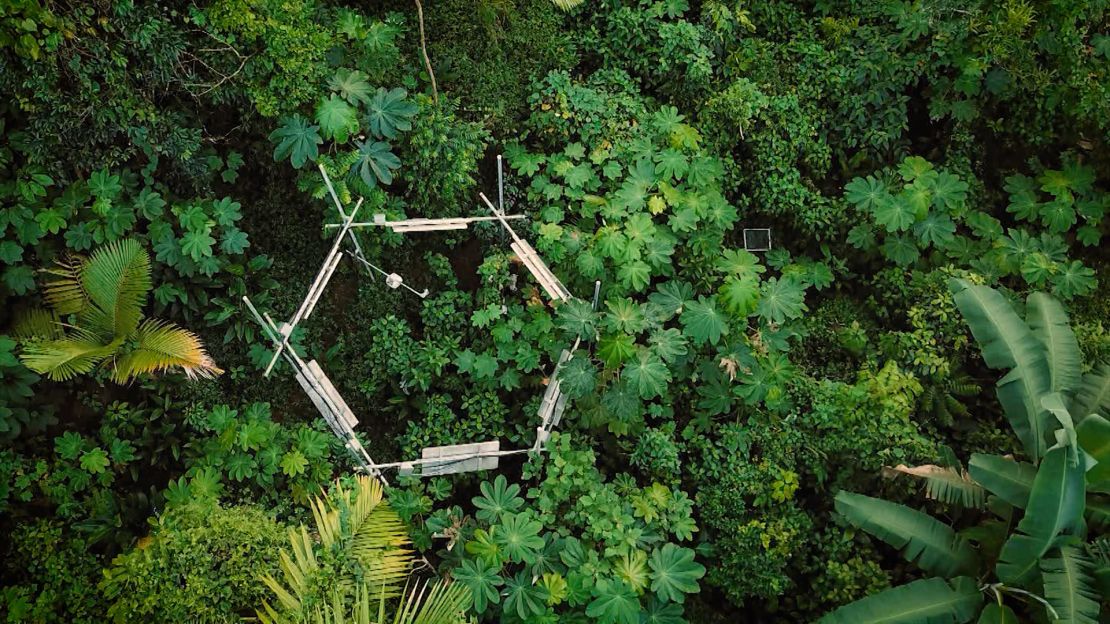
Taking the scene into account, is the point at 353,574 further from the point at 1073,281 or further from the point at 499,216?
the point at 1073,281

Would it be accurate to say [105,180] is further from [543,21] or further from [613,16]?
[613,16]

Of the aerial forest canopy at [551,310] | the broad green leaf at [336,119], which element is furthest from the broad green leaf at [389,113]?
the broad green leaf at [336,119]

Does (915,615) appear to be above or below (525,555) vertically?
below

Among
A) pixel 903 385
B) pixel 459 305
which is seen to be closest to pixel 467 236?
pixel 459 305

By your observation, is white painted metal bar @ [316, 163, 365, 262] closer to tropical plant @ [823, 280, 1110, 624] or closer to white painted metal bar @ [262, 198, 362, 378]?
white painted metal bar @ [262, 198, 362, 378]

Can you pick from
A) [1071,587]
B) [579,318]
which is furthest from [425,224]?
[1071,587]

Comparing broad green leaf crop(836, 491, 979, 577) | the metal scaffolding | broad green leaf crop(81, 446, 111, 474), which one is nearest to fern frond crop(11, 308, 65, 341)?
broad green leaf crop(81, 446, 111, 474)
